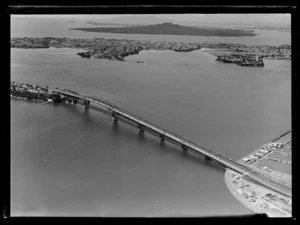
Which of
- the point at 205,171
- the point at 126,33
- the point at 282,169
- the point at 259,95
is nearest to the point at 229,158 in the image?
the point at 205,171

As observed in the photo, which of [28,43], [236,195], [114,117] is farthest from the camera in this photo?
[114,117]

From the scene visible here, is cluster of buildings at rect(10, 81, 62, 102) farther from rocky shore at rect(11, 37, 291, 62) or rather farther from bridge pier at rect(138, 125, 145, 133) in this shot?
bridge pier at rect(138, 125, 145, 133)

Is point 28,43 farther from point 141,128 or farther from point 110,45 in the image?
point 141,128

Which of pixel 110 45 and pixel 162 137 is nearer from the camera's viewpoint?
pixel 162 137

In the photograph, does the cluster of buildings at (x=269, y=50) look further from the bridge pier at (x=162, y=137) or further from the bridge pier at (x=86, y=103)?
the bridge pier at (x=86, y=103)

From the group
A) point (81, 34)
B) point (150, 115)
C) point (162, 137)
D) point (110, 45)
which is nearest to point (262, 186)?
point (162, 137)
